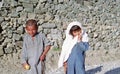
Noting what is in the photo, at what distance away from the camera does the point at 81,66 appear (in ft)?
23.5

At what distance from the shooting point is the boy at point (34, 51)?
22.1 feet

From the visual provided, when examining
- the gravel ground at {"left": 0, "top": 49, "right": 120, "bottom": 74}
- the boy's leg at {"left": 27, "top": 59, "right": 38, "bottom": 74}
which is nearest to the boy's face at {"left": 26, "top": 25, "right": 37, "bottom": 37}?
the boy's leg at {"left": 27, "top": 59, "right": 38, "bottom": 74}

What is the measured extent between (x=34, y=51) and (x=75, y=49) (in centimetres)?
74

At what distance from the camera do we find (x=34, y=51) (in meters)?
6.79

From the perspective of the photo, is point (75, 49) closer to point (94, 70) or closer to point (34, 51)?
point (34, 51)

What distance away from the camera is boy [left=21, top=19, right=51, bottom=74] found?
6742 mm

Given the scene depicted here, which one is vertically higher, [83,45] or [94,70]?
[83,45]

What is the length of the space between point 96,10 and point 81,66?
6.57m

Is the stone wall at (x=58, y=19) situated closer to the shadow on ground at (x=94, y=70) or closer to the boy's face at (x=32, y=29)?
the shadow on ground at (x=94, y=70)

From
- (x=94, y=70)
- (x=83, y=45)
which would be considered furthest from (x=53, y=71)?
(x=83, y=45)

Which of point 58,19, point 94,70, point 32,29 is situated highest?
Result: point 32,29

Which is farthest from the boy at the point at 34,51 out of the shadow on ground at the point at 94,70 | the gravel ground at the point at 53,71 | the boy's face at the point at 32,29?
the shadow on ground at the point at 94,70

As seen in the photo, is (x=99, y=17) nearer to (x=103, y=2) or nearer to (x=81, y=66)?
(x=103, y=2)

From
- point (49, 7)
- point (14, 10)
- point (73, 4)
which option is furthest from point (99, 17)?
point (14, 10)
